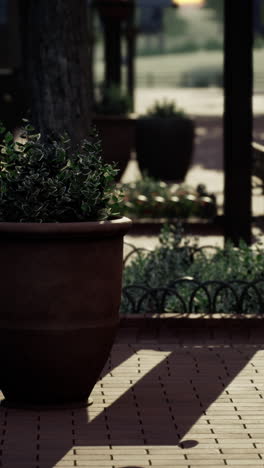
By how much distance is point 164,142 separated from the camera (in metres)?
20.4

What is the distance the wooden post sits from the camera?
37.7 ft

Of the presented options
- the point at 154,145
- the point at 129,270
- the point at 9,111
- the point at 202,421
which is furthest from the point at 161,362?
the point at 9,111

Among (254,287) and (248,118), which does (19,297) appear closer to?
(254,287)

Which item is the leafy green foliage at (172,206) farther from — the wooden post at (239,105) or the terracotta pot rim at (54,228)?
the terracotta pot rim at (54,228)

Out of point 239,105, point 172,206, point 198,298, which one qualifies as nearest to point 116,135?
point 172,206

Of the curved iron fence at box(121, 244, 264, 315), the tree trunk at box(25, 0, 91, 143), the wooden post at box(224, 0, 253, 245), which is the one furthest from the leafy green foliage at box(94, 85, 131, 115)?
the curved iron fence at box(121, 244, 264, 315)

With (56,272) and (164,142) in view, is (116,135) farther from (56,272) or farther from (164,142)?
(56,272)

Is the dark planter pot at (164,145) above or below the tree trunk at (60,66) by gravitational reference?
below

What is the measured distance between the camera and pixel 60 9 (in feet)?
30.2

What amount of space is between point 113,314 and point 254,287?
2219 millimetres

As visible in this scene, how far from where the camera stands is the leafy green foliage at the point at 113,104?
70.5 ft

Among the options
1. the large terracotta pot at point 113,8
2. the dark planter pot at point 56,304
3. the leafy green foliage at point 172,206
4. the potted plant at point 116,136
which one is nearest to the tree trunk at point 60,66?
the dark planter pot at point 56,304

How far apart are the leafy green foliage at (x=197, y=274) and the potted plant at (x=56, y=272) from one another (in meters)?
2.14

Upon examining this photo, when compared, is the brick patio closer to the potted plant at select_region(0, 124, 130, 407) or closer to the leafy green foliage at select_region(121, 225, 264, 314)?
the potted plant at select_region(0, 124, 130, 407)
